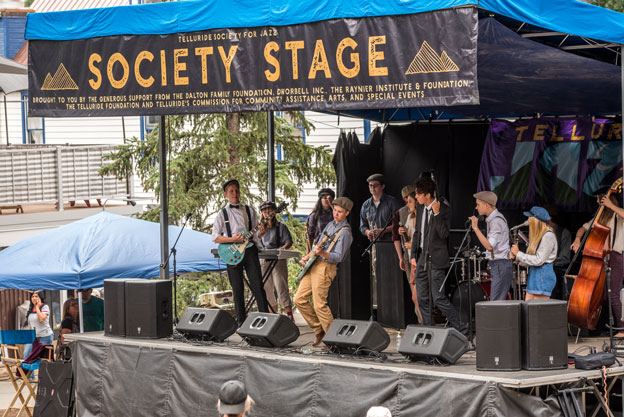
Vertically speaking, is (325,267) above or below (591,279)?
above

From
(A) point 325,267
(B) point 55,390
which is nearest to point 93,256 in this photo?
(B) point 55,390

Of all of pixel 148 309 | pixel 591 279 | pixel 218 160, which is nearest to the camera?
pixel 591 279

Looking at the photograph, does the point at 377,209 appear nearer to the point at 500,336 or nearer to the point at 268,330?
the point at 268,330

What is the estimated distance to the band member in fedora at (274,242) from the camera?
12727mm

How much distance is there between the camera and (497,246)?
10.9 meters

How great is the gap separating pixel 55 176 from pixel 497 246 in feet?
40.8

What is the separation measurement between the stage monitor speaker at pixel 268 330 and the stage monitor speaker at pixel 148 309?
1167 millimetres

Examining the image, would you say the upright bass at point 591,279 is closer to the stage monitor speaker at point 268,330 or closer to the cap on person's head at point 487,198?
the cap on person's head at point 487,198

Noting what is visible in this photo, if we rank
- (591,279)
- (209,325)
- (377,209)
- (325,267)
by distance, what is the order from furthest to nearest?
(377,209) < (209,325) < (325,267) < (591,279)

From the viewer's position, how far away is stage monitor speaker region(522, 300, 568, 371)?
914 cm

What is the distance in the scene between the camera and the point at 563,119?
14766 millimetres

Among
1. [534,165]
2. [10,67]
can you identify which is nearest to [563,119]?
[534,165]

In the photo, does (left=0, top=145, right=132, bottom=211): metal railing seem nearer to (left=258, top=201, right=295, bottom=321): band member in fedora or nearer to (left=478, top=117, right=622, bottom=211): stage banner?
(left=258, top=201, right=295, bottom=321): band member in fedora

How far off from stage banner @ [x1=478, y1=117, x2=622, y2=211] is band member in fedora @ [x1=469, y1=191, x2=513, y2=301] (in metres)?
3.76
